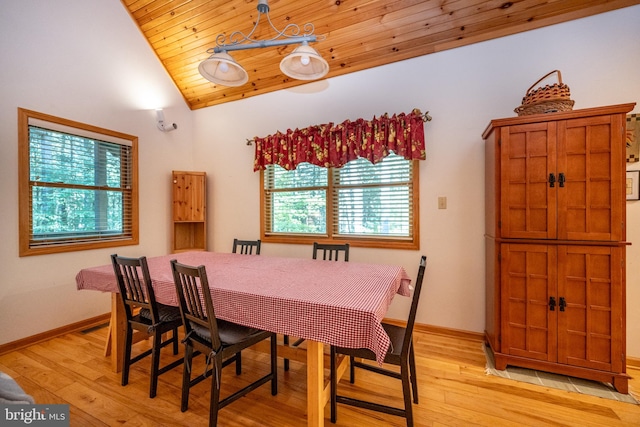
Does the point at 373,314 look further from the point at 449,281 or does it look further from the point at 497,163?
the point at 449,281

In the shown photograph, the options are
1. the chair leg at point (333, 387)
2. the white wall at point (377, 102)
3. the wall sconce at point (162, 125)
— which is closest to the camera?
the chair leg at point (333, 387)

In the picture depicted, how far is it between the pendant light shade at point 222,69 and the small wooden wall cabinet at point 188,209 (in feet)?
6.58

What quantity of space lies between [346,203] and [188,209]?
2.13 m

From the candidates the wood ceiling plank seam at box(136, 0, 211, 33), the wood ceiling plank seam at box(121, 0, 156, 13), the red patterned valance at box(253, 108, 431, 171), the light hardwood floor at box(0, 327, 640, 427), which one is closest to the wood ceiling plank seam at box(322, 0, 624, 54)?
the red patterned valance at box(253, 108, 431, 171)

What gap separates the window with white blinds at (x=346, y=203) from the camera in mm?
2910

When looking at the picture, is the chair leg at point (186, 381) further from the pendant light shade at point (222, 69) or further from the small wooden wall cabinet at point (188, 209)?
the small wooden wall cabinet at point (188, 209)

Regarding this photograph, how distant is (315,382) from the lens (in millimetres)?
1444

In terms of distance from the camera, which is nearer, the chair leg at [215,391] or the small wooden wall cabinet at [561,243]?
the chair leg at [215,391]

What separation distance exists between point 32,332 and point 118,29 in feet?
10.6

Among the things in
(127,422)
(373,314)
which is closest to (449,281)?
(373,314)

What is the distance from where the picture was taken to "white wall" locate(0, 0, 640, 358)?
226 cm

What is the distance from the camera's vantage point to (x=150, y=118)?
11.7 ft

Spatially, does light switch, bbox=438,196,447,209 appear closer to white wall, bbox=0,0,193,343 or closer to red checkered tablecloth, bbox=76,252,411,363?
red checkered tablecloth, bbox=76,252,411,363

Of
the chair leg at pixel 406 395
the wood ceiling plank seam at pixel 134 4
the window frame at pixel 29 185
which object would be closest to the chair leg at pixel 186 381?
the chair leg at pixel 406 395
